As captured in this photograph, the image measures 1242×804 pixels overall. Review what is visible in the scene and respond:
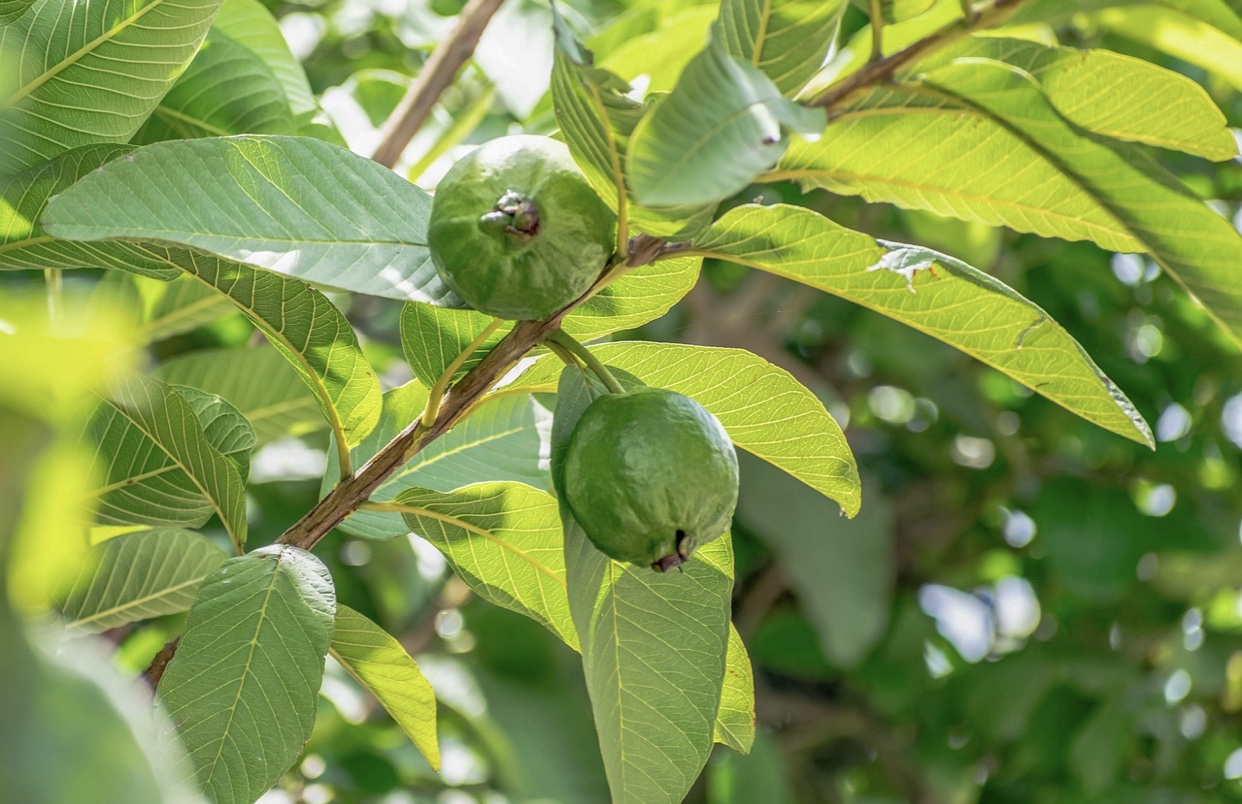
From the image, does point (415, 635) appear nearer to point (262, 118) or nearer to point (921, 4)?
point (262, 118)

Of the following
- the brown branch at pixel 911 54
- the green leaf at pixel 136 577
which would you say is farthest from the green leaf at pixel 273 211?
the green leaf at pixel 136 577

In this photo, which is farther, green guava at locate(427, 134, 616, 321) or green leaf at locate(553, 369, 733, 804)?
green leaf at locate(553, 369, 733, 804)

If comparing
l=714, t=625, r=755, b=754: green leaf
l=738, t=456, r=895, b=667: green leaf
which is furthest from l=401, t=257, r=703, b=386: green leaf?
l=738, t=456, r=895, b=667: green leaf

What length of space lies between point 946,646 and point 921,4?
2216mm

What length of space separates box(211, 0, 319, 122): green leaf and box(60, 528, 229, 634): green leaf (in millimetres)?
→ 358

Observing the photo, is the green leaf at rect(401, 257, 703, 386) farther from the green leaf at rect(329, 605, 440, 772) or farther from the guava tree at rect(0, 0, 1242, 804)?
the green leaf at rect(329, 605, 440, 772)

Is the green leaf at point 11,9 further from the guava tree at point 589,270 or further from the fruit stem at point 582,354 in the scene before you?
the fruit stem at point 582,354

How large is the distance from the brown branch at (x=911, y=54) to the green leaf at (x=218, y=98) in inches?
20.3

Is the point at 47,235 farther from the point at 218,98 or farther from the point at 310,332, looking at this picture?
the point at 218,98

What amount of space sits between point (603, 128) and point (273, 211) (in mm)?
173

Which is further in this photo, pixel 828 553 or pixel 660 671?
pixel 828 553

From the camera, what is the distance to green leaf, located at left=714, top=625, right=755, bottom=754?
753mm

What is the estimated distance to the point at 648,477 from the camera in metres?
0.57

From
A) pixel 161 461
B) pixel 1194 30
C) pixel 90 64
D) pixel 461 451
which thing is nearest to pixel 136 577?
pixel 161 461
